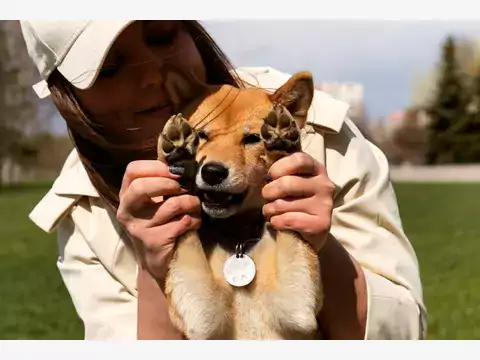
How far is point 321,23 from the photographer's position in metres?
1.40

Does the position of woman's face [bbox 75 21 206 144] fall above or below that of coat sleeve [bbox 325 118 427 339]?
above

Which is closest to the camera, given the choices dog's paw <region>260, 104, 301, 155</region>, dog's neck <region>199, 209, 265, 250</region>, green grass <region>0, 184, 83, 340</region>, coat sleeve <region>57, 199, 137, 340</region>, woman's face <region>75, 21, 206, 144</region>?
dog's paw <region>260, 104, 301, 155</region>

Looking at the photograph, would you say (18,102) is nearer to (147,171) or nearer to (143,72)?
(143,72)

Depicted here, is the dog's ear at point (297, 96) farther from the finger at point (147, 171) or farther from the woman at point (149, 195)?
the finger at point (147, 171)

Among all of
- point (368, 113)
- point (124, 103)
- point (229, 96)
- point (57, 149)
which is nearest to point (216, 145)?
point (229, 96)

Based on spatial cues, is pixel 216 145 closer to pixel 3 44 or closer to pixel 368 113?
pixel 368 113

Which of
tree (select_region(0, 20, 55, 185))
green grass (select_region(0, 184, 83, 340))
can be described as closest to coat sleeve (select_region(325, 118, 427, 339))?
tree (select_region(0, 20, 55, 185))

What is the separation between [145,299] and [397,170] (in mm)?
802

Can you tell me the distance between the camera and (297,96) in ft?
3.64

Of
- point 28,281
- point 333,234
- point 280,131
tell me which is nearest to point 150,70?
point 280,131

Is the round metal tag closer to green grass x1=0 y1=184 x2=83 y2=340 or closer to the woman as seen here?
the woman

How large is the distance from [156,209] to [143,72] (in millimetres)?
306

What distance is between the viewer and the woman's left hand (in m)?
1.07

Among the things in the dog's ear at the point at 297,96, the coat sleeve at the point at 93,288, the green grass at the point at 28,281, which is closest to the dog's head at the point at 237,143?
the dog's ear at the point at 297,96
